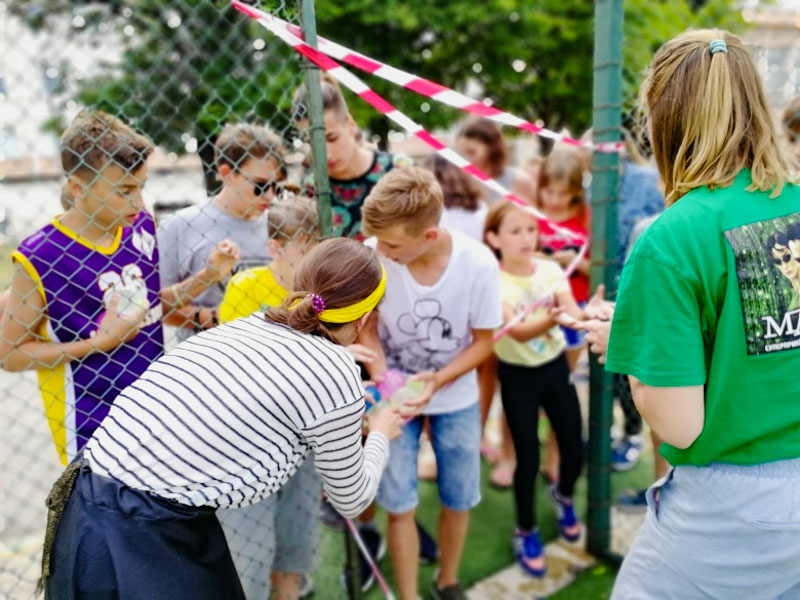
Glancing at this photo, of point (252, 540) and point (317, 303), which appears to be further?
point (252, 540)

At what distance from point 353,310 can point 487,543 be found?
205 cm

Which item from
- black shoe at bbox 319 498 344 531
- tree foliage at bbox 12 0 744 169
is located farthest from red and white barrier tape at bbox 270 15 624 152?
tree foliage at bbox 12 0 744 169

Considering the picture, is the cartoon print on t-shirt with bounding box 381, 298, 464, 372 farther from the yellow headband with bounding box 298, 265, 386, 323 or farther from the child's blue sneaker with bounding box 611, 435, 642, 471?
the child's blue sneaker with bounding box 611, 435, 642, 471

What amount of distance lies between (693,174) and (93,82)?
9.06m

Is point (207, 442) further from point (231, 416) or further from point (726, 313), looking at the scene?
point (726, 313)

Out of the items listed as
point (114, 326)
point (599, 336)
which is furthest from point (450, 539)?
point (114, 326)

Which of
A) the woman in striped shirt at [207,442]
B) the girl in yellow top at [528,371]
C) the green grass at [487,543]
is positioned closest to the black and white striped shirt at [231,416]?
the woman in striped shirt at [207,442]

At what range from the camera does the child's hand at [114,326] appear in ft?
6.15

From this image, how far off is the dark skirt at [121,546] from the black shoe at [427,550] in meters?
1.76

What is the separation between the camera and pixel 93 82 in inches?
339

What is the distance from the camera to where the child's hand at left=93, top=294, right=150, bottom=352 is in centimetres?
187

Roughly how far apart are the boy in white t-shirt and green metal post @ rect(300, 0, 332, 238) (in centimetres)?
19

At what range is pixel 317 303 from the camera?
4.92 feet

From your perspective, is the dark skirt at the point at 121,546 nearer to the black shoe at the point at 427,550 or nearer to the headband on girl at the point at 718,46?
the headband on girl at the point at 718,46
